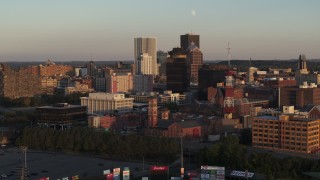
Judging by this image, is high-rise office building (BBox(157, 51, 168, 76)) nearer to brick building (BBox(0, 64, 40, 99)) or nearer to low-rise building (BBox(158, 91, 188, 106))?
brick building (BBox(0, 64, 40, 99))

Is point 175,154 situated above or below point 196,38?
below

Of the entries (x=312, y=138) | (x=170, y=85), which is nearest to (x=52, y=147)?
(x=312, y=138)

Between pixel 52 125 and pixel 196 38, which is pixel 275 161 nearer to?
pixel 52 125

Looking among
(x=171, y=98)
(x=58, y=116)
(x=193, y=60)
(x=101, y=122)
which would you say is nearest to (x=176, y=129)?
(x=101, y=122)

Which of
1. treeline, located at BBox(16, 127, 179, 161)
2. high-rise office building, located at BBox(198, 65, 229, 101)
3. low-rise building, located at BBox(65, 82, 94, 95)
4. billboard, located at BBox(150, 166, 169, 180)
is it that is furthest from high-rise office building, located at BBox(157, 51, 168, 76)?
billboard, located at BBox(150, 166, 169, 180)

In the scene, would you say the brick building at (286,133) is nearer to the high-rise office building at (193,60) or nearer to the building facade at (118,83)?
the high-rise office building at (193,60)

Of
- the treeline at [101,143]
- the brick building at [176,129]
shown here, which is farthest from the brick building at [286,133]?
the treeline at [101,143]
